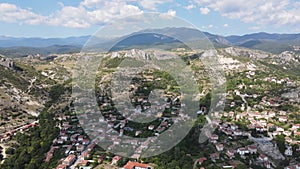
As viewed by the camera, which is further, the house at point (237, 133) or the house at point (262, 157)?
the house at point (237, 133)

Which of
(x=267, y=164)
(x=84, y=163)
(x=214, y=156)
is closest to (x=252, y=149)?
(x=267, y=164)

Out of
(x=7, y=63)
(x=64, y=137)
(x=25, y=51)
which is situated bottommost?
(x=64, y=137)

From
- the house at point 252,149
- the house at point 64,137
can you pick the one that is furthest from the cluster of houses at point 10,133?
the house at point 252,149

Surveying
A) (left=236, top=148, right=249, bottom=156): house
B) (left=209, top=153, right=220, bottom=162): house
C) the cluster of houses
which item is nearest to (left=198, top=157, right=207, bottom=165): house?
(left=209, top=153, right=220, bottom=162): house

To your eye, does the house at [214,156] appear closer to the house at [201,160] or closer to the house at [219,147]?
the house at [201,160]

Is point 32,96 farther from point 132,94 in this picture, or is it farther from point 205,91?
point 205,91

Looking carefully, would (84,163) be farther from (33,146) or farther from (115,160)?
(33,146)

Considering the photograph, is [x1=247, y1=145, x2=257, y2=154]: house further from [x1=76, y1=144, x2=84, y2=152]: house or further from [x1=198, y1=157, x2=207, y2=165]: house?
[x1=76, y1=144, x2=84, y2=152]: house

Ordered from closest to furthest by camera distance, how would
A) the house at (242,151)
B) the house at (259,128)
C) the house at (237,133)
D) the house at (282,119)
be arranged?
the house at (242,151)
the house at (237,133)
the house at (259,128)
the house at (282,119)

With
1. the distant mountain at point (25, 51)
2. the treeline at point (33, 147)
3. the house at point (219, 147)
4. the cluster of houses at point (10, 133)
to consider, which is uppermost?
the distant mountain at point (25, 51)
